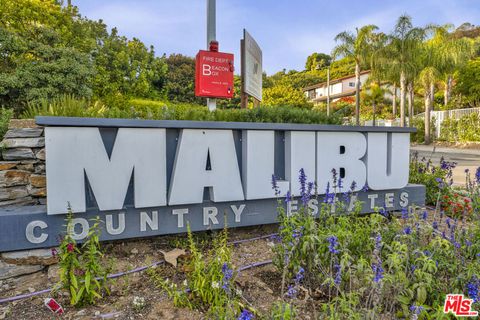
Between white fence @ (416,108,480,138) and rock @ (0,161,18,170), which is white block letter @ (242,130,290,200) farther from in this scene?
white fence @ (416,108,480,138)

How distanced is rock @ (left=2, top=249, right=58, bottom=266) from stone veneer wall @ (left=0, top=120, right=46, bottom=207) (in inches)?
16.6

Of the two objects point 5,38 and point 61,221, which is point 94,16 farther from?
point 61,221

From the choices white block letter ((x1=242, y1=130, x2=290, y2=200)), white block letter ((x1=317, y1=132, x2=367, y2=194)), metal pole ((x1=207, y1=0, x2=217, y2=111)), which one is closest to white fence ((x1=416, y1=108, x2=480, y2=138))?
metal pole ((x1=207, y1=0, x2=217, y2=111))

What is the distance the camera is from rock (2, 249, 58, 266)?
2422 mm

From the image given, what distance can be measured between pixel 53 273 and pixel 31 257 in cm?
21

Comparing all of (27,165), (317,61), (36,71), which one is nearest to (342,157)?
(27,165)

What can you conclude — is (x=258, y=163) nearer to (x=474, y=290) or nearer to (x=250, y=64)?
(x=474, y=290)

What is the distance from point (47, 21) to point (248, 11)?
35.5 ft

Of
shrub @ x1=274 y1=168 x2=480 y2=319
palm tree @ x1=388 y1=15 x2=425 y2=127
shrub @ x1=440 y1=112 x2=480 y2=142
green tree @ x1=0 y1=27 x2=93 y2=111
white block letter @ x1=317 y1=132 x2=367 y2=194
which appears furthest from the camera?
palm tree @ x1=388 y1=15 x2=425 y2=127

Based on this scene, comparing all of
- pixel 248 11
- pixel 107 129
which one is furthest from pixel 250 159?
pixel 248 11

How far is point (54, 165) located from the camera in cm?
242

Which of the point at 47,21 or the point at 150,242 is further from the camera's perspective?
the point at 47,21

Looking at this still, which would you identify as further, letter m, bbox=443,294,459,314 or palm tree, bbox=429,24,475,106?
palm tree, bbox=429,24,475,106

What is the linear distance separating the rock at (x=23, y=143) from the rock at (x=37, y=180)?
245 millimetres
